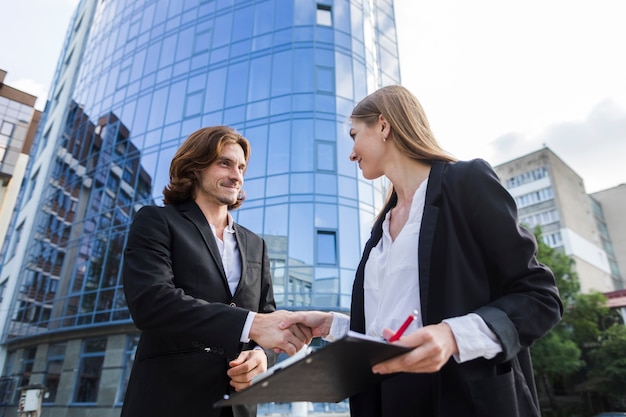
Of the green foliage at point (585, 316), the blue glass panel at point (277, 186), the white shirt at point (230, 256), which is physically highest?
the blue glass panel at point (277, 186)

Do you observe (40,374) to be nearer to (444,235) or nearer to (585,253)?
(444,235)

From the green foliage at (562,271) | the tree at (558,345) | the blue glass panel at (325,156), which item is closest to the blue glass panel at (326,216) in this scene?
the blue glass panel at (325,156)

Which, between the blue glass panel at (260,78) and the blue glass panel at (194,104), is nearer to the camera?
the blue glass panel at (260,78)

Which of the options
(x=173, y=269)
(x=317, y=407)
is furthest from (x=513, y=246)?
(x=317, y=407)

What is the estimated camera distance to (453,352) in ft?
3.62

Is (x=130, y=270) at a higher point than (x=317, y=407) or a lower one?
higher

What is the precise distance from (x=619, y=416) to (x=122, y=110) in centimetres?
2603

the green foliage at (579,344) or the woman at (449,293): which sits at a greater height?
the green foliage at (579,344)

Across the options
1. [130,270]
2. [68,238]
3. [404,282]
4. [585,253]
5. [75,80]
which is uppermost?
[75,80]

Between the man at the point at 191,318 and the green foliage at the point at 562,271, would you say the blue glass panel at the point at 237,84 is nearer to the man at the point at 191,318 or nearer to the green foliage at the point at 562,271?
the man at the point at 191,318

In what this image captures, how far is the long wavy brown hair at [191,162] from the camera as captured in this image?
2.40 m

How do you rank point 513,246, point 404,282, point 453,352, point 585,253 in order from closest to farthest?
point 453,352 < point 513,246 < point 404,282 < point 585,253

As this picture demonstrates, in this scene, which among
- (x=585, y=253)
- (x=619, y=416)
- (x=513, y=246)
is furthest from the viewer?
(x=585, y=253)

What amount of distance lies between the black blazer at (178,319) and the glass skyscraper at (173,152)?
43.5ft
